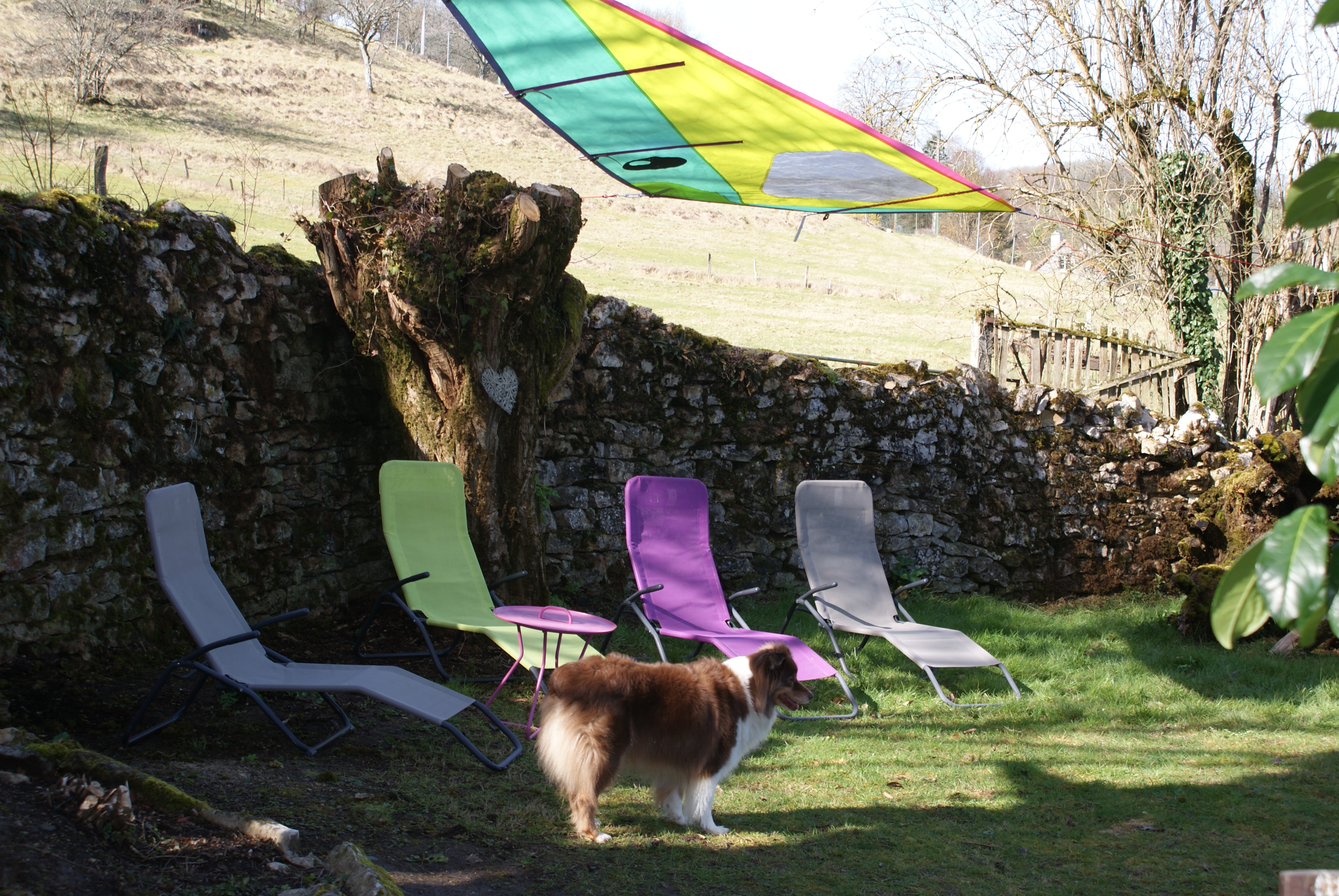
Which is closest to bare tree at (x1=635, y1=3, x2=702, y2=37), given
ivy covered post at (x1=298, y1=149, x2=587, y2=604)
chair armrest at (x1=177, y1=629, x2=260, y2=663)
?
ivy covered post at (x1=298, y1=149, x2=587, y2=604)

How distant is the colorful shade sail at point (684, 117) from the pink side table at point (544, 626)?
2.68 m

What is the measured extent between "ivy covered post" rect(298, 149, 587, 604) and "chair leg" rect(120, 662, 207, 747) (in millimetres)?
1938

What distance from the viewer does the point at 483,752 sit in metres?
3.80

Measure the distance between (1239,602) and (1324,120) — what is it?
52cm

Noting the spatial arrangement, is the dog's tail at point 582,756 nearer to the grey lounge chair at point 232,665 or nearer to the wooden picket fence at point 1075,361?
the grey lounge chair at point 232,665

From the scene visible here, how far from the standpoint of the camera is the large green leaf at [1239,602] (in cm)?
85

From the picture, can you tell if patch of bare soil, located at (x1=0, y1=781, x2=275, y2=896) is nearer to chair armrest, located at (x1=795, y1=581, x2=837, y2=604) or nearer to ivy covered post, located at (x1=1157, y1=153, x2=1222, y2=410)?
chair armrest, located at (x1=795, y1=581, x2=837, y2=604)

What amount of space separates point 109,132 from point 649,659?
22.5 meters

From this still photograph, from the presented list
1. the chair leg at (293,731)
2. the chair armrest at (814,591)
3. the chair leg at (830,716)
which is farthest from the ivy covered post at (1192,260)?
the chair leg at (293,731)

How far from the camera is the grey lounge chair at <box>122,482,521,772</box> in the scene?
3.30 m

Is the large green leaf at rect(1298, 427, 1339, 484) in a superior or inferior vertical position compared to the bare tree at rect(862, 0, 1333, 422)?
inferior

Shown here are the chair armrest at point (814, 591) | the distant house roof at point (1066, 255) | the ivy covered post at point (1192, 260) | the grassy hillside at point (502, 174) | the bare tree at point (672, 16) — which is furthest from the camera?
the grassy hillside at point (502, 174)

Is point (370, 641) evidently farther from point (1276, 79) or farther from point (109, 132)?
point (109, 132)

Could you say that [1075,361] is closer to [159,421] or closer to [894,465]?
[894,465]
